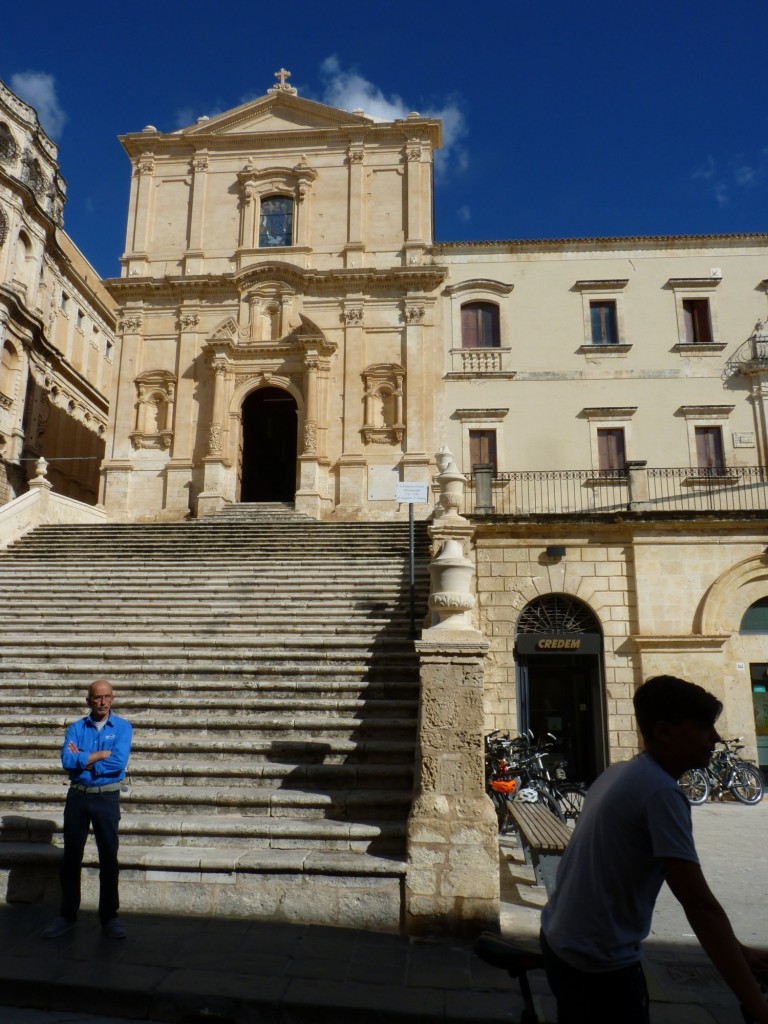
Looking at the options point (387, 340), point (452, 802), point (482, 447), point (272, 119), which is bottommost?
point (452, 802)

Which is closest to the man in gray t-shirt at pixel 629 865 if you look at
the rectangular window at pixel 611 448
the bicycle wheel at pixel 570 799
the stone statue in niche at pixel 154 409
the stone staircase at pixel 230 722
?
the stone staircase at pixel 230 722

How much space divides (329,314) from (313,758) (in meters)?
18.5

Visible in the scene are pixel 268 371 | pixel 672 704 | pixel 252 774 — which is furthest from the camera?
pixel 268 371

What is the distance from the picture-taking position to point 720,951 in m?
2.19

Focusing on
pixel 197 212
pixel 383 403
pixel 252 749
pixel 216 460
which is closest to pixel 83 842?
pixel 252 749

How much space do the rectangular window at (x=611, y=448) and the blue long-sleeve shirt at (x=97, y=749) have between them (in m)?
18.0

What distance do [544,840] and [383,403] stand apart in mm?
17980

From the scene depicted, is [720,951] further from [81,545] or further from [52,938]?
[81,545]

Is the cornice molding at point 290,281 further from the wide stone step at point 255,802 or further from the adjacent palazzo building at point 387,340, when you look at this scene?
the wide stone step at point 255,802

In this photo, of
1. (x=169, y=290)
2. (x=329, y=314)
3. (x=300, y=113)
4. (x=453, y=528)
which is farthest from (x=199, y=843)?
(x=300, y=113)

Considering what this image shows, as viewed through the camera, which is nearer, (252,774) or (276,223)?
(252,774)

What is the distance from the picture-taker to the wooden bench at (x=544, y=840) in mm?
6199

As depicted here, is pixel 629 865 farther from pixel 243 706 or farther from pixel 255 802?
pixel 243 706

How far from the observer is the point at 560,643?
15109 millimetres
